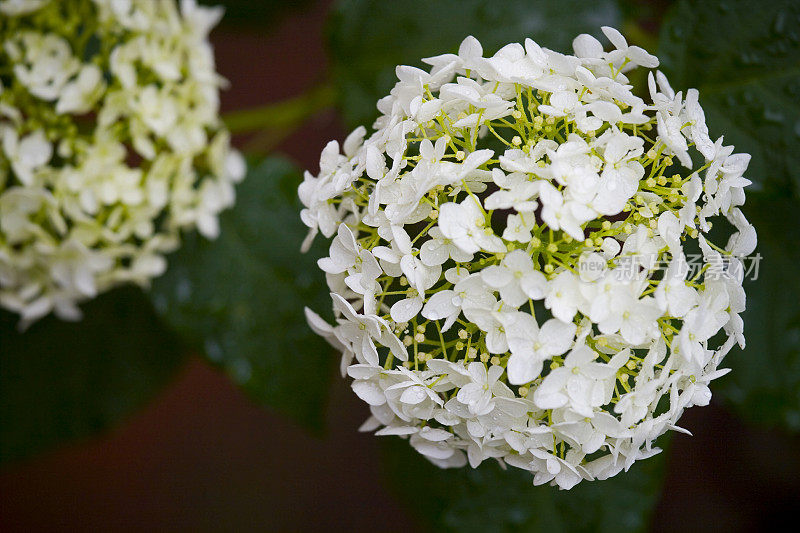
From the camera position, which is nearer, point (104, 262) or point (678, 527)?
point (104, 262)

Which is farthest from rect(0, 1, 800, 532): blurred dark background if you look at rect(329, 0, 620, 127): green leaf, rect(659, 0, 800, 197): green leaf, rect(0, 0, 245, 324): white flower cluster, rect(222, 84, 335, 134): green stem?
rect(659, 0, 800, 197): green leaf

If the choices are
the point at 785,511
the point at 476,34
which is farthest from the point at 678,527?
the point at 476,34

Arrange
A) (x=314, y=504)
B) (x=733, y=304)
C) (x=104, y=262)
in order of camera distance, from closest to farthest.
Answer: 1. (x=733, y=304)
2. (x=104, y=262)
3. (x=314, y=504)

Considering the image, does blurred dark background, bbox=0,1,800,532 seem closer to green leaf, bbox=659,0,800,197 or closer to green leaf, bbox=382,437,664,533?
green leaf, bbox=382,437,664,533

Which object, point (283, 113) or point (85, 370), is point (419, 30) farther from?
point (85, 370)

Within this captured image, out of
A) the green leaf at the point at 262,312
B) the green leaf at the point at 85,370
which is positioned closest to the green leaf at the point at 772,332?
the green leaf at the point at 262,312

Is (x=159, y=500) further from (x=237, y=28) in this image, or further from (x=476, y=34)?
(x=476, y=34)

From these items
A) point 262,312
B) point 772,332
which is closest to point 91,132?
point 262,312

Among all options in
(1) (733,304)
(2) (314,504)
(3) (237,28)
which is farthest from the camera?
(2) (314,504)
